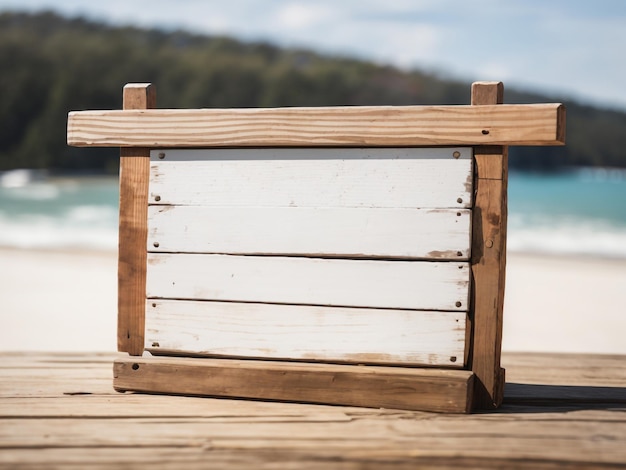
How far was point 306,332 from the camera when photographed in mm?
2193

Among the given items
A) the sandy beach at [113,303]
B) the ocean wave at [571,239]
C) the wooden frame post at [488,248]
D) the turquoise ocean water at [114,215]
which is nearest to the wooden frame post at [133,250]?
the wooden frame post at [488,248]

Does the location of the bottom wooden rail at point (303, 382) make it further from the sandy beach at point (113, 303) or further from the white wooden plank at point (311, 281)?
the sandy beach at point (113, 303)

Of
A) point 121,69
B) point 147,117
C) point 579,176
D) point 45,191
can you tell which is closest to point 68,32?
point 121,69

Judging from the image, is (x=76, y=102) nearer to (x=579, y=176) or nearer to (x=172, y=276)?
(x=579, y=176)

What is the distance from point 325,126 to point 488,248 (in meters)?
0.57

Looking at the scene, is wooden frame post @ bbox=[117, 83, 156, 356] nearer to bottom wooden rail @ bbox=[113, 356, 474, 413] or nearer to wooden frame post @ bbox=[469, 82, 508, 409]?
bottom wooden rail @ bbox=[113, 356, 474, 413]

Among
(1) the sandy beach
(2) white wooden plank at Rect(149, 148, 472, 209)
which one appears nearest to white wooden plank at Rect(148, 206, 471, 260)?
(2) white wooden plank at Rect(149, 148, 472, 209)

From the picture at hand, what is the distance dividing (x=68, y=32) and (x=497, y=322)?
183ft

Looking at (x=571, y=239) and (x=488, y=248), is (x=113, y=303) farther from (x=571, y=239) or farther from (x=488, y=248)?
(x=571, y=239)

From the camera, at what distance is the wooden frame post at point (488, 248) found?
2.09m

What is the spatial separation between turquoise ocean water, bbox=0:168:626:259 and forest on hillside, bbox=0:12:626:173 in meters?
5.29

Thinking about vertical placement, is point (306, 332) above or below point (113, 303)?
above

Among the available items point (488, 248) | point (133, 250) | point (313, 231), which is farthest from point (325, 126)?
point (133, 250)

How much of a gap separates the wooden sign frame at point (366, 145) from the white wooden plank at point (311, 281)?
0.20ft
